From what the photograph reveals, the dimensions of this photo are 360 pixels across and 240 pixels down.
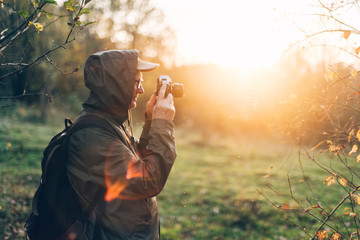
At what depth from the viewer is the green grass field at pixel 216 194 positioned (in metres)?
5.32

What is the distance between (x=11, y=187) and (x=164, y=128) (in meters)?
6.29

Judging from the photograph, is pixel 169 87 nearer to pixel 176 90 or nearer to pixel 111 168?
pixel 176 90

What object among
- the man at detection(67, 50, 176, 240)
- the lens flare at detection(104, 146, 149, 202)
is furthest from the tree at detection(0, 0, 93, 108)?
the lens flare at detection(104, 146, 149, 202)

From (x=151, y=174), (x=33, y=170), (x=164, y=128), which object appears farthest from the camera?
(x=33, y=170)

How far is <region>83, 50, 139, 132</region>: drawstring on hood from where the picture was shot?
194 cm

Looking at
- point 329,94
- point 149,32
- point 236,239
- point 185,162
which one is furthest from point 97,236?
point 185,162

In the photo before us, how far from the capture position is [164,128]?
1938 millimetres

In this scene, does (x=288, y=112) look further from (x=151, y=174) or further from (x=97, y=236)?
(x=97, y=236)

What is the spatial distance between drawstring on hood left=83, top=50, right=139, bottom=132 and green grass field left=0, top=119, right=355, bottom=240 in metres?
1.39

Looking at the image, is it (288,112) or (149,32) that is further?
(149,32)

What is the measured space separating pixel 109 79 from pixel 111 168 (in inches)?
22.0

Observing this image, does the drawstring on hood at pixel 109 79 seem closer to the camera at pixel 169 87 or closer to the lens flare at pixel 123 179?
the camera at pixel 169 87

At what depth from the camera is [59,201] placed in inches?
69.6

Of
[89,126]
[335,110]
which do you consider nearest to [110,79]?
[89,126]
